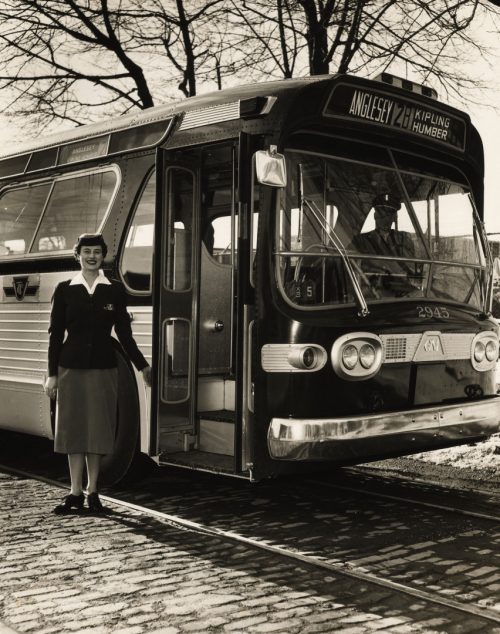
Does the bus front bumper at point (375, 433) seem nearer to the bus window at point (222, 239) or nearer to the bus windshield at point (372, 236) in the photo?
the bus windshield at point (372, 236)

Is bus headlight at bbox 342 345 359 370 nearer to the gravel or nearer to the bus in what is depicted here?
the bus

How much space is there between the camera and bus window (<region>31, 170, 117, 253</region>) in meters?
7.41

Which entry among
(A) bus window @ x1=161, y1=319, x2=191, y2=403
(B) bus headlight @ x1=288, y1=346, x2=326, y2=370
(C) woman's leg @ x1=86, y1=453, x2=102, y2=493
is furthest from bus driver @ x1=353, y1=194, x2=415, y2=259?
(C) woman's leg @ x1=86, y1=453, x2=102, y2=493

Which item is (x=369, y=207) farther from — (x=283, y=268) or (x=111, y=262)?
(x=111, y=262)

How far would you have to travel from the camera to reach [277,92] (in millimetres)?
6113

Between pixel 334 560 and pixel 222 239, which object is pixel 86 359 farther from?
pixel 334 560

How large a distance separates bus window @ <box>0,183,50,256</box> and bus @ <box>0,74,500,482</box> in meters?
0.23

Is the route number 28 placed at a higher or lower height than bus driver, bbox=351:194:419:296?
lower

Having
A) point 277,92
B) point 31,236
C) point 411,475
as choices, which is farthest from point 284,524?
point 31,236

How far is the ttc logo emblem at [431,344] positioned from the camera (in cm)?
649

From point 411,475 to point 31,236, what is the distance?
3993 mm

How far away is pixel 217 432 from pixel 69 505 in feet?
3.86

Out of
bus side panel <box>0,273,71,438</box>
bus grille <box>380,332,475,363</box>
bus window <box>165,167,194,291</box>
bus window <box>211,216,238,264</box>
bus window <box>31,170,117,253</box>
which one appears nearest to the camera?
bus grille <box>380,332,475,363</box>

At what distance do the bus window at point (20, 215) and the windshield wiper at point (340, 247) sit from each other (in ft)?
9.38
